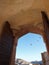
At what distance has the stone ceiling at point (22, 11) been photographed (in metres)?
2.40

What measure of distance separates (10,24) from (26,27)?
0.42 metres

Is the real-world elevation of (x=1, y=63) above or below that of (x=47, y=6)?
below

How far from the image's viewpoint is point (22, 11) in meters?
2.73

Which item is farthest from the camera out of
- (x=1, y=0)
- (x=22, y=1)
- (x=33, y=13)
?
(x=33, y=13)

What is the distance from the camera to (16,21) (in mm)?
3057

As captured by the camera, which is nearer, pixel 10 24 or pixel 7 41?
pixel 7 41

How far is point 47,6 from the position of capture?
2.48 m

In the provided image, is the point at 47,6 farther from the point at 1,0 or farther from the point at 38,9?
the point at 1,0

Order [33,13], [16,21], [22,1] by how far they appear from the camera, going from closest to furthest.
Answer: [22,1] → [33,13] → [16,21]

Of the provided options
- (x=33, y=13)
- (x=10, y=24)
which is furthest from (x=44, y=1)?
(x=10, y=24)

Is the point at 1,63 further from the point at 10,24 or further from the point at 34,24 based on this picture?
the point at 34,24

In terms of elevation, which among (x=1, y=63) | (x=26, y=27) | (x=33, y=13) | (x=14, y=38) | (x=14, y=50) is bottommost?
(x=1, y=63)

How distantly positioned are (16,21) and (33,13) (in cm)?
46

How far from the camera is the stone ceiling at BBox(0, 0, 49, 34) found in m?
2.40
